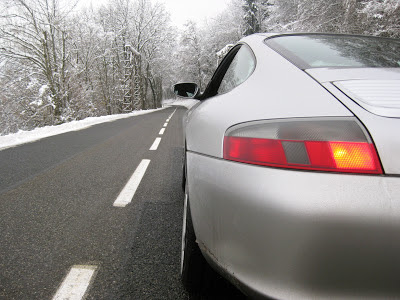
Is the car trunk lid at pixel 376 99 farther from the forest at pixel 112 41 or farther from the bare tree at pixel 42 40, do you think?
the bare tree at pixel 42 40

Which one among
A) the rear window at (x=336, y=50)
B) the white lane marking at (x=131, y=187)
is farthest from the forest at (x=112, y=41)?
the white lane marking at (x=131, y=187)

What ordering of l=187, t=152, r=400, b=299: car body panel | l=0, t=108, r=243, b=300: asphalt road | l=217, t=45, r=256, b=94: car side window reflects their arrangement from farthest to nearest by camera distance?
l=0, t=108, r=243, b=300: asphalt road, l=217, t=45, r=256, b=94: car side window, l=187, t=152, r=400, b=299: car body panel

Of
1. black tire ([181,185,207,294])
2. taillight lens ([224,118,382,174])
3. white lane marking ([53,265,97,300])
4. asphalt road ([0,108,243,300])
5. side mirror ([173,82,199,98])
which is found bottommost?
asphalt road ([0,108,243,300])

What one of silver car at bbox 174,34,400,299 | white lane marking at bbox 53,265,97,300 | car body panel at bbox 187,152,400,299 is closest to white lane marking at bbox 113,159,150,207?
white lane marking at bbox 53,265,97,300

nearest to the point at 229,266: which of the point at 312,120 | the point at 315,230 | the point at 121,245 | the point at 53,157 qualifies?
the point at 315,230

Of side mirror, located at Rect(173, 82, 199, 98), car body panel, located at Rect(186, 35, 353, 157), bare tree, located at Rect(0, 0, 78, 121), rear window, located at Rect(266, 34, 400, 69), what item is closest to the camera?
car body panel, located at Rect(186, 35, 353, 157)

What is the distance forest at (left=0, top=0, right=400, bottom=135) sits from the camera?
10.7 metres

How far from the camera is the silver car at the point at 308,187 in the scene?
28.2 inches

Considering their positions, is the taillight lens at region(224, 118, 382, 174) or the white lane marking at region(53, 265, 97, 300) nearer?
the taillight lens at region(224, 118, 382, 174)

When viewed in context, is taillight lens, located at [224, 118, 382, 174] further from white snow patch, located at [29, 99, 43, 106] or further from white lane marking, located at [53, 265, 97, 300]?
white snow patch, located at [29, 99, 43, 106]

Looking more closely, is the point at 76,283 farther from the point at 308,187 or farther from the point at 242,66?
the point at 242,66

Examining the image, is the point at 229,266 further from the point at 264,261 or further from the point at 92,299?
the point at 92,299

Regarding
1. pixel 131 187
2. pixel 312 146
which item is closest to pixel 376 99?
pixel 312 146

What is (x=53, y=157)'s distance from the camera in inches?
182
